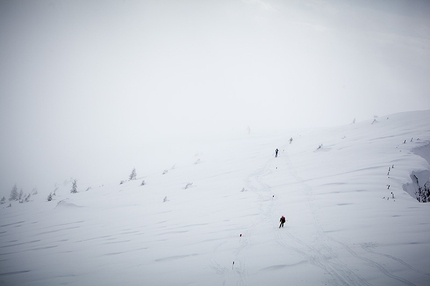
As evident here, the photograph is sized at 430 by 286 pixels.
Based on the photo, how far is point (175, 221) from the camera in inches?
399

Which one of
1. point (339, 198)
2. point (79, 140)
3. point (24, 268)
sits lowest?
point (24, 268)

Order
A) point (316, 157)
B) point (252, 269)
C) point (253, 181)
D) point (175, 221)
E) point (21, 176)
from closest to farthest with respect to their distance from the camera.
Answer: point (252, 269), point (175, 221), point (253, 181), point (316, 157), point (21, 176)

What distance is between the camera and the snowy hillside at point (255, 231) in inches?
208

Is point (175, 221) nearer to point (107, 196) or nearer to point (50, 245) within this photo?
point (50, 245)

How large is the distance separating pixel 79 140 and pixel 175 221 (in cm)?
13429

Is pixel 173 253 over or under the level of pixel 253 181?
under

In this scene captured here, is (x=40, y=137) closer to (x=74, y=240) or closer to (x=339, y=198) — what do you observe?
(x=74, y=240)

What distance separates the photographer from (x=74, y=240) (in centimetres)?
936

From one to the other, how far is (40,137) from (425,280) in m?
166

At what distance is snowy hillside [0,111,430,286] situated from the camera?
5.29 metres

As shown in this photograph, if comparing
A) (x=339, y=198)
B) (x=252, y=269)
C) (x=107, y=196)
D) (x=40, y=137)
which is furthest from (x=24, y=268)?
(x=40, y=137)

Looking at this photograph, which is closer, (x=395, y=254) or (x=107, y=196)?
(x=395, y=254)

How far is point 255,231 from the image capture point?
7.84 m

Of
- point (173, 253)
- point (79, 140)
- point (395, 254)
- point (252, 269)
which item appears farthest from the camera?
point (79, 140)
